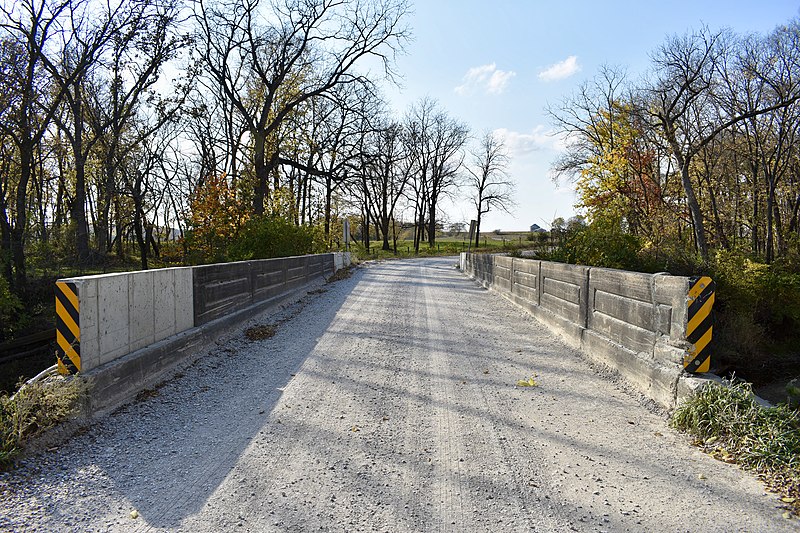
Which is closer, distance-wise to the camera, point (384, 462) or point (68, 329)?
point (384, 462)

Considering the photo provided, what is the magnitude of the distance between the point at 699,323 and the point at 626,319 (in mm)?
1320

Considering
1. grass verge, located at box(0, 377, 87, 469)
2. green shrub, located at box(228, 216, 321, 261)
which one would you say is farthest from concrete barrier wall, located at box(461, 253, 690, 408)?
green shrub, located at box(228, 216, 321, 261)

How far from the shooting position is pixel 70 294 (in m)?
4.50

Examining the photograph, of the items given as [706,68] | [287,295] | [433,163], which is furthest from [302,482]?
[433,163]

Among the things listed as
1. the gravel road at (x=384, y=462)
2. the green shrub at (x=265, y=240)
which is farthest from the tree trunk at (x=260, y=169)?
the gravel road at (x=384, y=462)

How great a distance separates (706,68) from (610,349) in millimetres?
17047

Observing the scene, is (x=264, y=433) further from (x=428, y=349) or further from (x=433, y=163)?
(x=433, y=163)

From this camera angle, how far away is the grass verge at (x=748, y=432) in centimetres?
338

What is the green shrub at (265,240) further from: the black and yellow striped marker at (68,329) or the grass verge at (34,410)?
the grass verge at (34,410)

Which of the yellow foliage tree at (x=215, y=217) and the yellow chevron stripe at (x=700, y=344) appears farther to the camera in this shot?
the yellow foliage tree at (x=215, y=217)

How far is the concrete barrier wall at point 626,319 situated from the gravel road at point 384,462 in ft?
1.13

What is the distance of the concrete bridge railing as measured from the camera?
4496 millimetres

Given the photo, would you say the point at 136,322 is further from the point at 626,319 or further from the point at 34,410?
the point at 626,319

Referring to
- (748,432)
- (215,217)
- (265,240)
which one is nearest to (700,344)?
(748,432)
